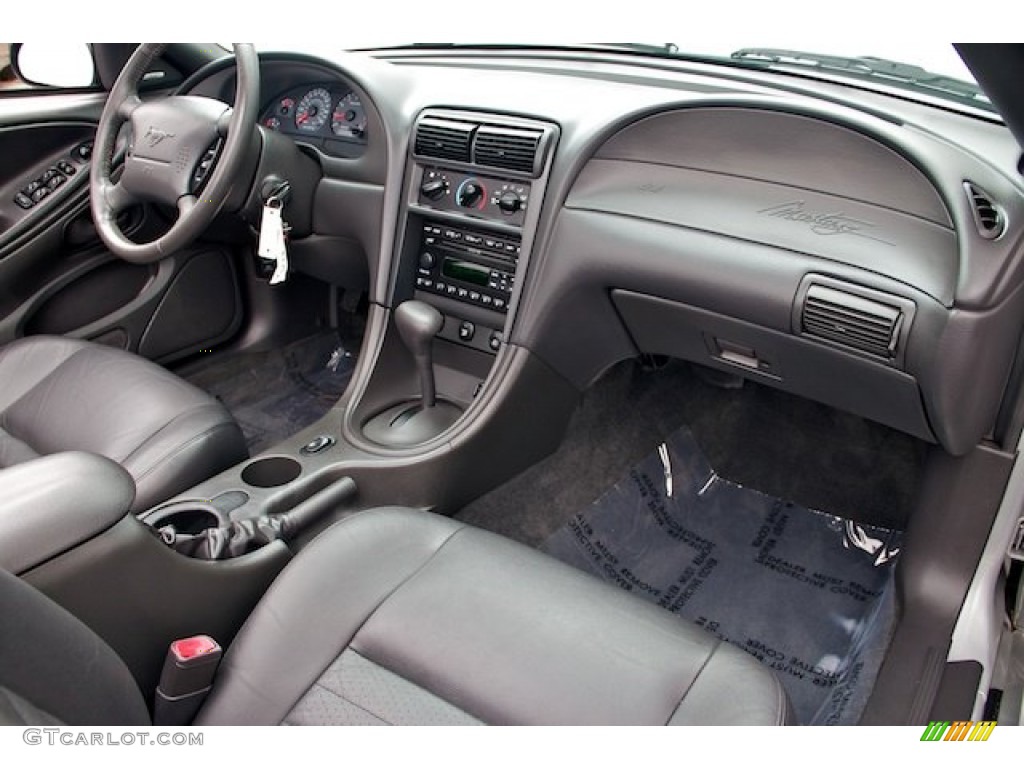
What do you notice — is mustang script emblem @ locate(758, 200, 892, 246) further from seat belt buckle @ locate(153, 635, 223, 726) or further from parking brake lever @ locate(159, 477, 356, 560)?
seat belt buckle @ locate(153, 635, 223, 726)

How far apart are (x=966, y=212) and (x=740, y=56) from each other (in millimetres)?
752

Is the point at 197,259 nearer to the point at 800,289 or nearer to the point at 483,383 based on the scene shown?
the point at 483,383

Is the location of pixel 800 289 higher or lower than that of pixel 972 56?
lower

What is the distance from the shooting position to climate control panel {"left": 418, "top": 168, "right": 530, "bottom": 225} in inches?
64.6

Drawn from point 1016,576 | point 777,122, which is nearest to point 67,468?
point 777,122

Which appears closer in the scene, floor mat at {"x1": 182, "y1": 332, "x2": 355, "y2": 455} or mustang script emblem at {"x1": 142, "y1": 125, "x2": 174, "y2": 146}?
mustang script emblem at {"x1": 142, "y1": 125, "x2": 174, "y2": 146}

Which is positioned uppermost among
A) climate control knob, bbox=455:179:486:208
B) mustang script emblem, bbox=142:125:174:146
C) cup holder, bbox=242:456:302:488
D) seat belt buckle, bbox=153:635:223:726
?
mustang script emblem, bbox=142:125:174:146

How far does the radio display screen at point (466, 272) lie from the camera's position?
1.75m

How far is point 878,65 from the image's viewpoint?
60.9 inches

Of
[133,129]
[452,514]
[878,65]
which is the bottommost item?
[452,514]

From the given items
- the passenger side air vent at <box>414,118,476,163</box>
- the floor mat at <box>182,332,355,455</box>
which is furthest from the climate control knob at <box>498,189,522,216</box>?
the floor mat at <box>182,332,355,455</box>

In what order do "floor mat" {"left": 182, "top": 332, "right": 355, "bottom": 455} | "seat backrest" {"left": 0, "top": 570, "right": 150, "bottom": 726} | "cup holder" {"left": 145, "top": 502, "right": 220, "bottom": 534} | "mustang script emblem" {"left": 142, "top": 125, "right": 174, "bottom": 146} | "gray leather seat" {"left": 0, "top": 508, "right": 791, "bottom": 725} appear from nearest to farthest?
"seat backrest" {"left": 0, "top": 570, "right": 150, "bottom": 726} < "gray leather seat" {"left": 0, "top": 508, "right": 791, "bottom": 725} < "cup holder" {"left": 145, "top": 502, "right": 220, "bottom": 534} < "mustang script emblem" {"left": 142, "top": 125, "right": 174, "bottom": 146} < "floor mat" {"left": 182, "top": 332, "right": 355, "bottom": 455}

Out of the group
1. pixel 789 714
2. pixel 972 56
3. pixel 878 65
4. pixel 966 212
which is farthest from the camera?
pixel 878 65
